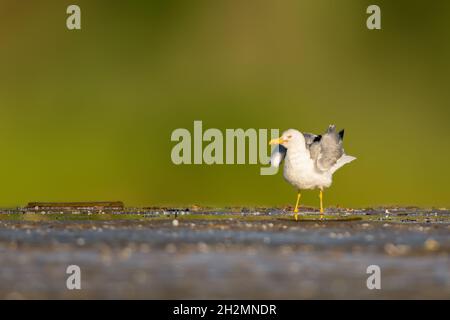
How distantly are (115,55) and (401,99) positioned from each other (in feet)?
39.5

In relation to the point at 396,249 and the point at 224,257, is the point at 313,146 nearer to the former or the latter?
the point at 396,249

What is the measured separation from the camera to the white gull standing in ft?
102

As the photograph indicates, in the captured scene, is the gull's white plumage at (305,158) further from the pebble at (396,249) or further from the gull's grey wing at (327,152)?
the pebble at (396,249)

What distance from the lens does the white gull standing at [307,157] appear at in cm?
3112

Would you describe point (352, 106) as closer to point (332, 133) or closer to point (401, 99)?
point (401, 99)

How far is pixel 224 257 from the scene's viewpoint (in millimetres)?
21281

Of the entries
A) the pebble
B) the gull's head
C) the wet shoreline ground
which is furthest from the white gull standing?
the pebble

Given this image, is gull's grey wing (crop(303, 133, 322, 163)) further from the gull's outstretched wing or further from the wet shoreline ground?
the wet shoreline ground

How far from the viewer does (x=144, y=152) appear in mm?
53469

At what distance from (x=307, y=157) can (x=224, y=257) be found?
33.9ft

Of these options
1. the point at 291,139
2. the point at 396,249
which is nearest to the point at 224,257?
the point at 396,249

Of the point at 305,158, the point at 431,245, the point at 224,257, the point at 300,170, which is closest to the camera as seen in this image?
the point at 224,257

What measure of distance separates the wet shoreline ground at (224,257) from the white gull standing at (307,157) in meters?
1.48
